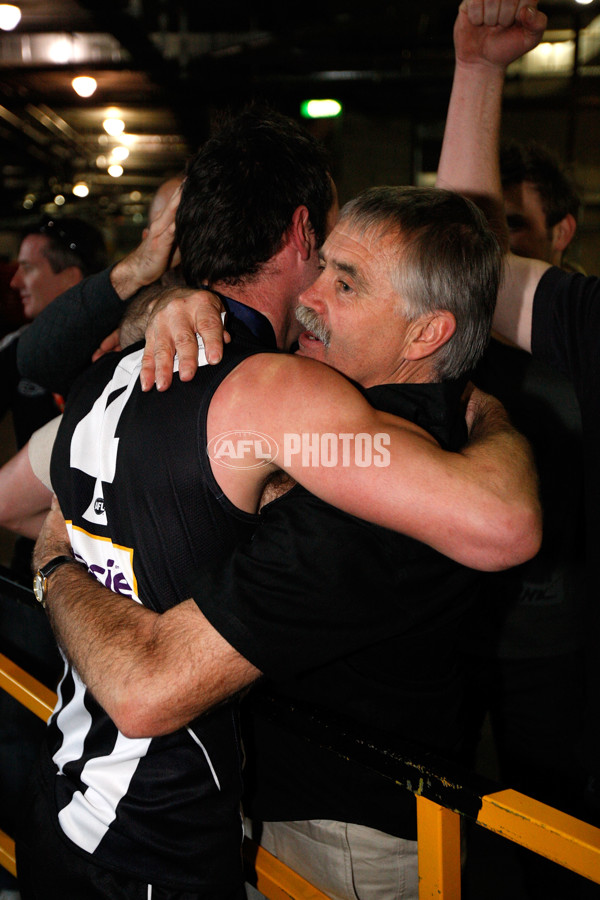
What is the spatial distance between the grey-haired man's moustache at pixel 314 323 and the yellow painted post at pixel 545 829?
85cm

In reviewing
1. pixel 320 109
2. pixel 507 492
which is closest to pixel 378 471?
pixel 507 492

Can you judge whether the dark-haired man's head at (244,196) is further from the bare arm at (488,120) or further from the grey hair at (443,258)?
the bare arm at (488,120)

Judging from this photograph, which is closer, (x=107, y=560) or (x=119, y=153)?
(x=107, y=560)

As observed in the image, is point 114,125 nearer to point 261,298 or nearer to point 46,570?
point 261,298

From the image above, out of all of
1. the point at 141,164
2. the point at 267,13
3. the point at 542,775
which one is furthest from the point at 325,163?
the point at 141,164

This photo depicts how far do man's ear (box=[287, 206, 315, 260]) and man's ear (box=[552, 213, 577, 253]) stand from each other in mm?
1402

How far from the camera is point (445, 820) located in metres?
1.05

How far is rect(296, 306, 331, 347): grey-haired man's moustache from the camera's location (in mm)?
1379

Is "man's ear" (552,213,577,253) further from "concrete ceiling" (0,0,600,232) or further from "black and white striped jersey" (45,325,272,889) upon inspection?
"concrete ceiling" (0,0,600,232)

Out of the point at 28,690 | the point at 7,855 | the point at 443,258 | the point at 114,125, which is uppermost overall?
the point at 114,125

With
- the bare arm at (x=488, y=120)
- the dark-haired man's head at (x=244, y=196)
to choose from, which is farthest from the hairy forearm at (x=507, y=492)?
the bare arm at (x=488, y=120)

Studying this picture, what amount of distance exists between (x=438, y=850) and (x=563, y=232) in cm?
224

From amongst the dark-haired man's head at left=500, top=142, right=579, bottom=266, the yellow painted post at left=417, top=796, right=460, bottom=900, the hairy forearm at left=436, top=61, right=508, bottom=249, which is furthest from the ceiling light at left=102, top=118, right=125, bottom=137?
the yellow painted post at left=417, top=796, right=460, bottom=900

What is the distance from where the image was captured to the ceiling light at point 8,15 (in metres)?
6.77
